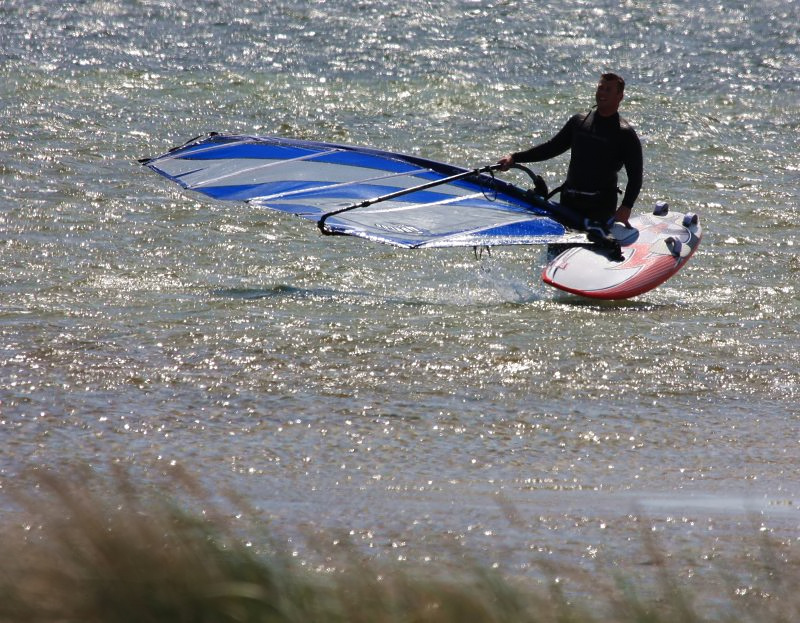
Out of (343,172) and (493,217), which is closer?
(493,217)

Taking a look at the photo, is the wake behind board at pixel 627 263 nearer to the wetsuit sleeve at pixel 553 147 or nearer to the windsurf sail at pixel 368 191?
the windsurf sail at pixel 368 191

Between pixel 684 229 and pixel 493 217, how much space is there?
1667 mm

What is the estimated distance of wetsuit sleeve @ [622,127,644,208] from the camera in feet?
27.3

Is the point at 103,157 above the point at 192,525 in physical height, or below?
below

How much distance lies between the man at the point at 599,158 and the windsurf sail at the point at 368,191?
0.23 metres

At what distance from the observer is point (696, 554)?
4.18 metres

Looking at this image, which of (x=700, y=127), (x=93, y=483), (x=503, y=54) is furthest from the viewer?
(x=503, y=54)

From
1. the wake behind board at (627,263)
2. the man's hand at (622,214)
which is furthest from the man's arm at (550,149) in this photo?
the wake behind board at (627,263)

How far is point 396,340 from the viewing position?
7.14m

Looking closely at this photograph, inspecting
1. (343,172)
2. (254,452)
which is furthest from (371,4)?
(254,452)

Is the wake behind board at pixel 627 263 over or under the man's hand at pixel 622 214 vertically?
under

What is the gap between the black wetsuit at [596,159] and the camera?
328 inches

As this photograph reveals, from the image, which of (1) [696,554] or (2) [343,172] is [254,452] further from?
(2) [343,172]

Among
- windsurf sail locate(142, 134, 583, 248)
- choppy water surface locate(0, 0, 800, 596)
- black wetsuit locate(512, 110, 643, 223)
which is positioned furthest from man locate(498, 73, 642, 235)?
choppy water surface locate(0, 0, 800, 596)
